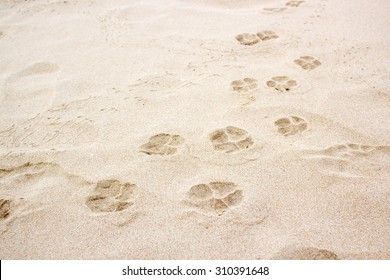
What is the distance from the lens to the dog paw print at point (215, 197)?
4.45 feet

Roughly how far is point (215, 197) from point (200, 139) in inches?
15.4

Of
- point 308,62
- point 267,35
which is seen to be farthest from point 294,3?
point 308,62

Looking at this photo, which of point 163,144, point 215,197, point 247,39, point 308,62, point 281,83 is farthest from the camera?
point 247,39

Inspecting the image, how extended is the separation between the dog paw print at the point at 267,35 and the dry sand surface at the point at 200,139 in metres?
0.02

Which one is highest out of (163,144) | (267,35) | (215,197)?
(267,35)

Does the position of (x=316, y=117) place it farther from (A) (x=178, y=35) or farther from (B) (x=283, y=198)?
(A) (x=178, y=35)

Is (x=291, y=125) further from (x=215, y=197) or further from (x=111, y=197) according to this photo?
(x=111, y=197)

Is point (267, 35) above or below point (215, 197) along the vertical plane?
above

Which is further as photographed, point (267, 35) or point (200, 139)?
point (267, 35)

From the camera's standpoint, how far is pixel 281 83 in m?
2.05

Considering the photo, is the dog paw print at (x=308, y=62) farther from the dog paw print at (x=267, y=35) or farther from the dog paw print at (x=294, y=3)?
the dog paw print at (x=294, y=3)

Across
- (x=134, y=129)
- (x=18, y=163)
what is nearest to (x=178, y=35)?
(x=134, y=129)

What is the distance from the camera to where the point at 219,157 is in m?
1.58

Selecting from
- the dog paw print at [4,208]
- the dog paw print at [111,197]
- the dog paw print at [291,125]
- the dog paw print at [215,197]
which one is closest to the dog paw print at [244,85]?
the dog paw print at [291,125]
